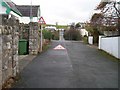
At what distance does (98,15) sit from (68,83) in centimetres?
2071

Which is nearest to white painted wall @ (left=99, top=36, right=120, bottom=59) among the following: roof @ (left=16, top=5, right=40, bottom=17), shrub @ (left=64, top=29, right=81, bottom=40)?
roof @ (left=16, top=5, right=40, bottom=17)

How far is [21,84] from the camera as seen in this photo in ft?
27.6

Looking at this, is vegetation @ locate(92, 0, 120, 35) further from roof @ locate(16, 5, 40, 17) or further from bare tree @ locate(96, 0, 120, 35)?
roof @ locate(16, 5, 40, 17)

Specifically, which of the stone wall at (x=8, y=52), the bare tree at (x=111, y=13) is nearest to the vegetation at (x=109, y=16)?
the bare tree at (x=111, y=13)

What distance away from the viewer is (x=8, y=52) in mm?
8836

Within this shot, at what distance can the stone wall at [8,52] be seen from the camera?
26.1ft

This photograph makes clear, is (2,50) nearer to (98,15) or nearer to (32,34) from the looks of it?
(32,34)

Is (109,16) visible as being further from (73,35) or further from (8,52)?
(73,35)

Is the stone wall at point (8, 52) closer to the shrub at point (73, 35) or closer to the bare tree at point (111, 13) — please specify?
the bare tree at point (111, 13)

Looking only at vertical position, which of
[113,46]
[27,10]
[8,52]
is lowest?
[113,46]

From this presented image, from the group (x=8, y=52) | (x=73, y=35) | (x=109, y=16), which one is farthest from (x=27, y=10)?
(x=8, y=52)

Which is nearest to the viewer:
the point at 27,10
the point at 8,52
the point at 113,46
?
the point at 8,52

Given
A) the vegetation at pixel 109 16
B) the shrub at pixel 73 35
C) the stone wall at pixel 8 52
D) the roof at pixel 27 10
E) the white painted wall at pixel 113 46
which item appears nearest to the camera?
the stone wall at pixel 8 52

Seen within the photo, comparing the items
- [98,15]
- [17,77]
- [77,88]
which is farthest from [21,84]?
[98,15]
